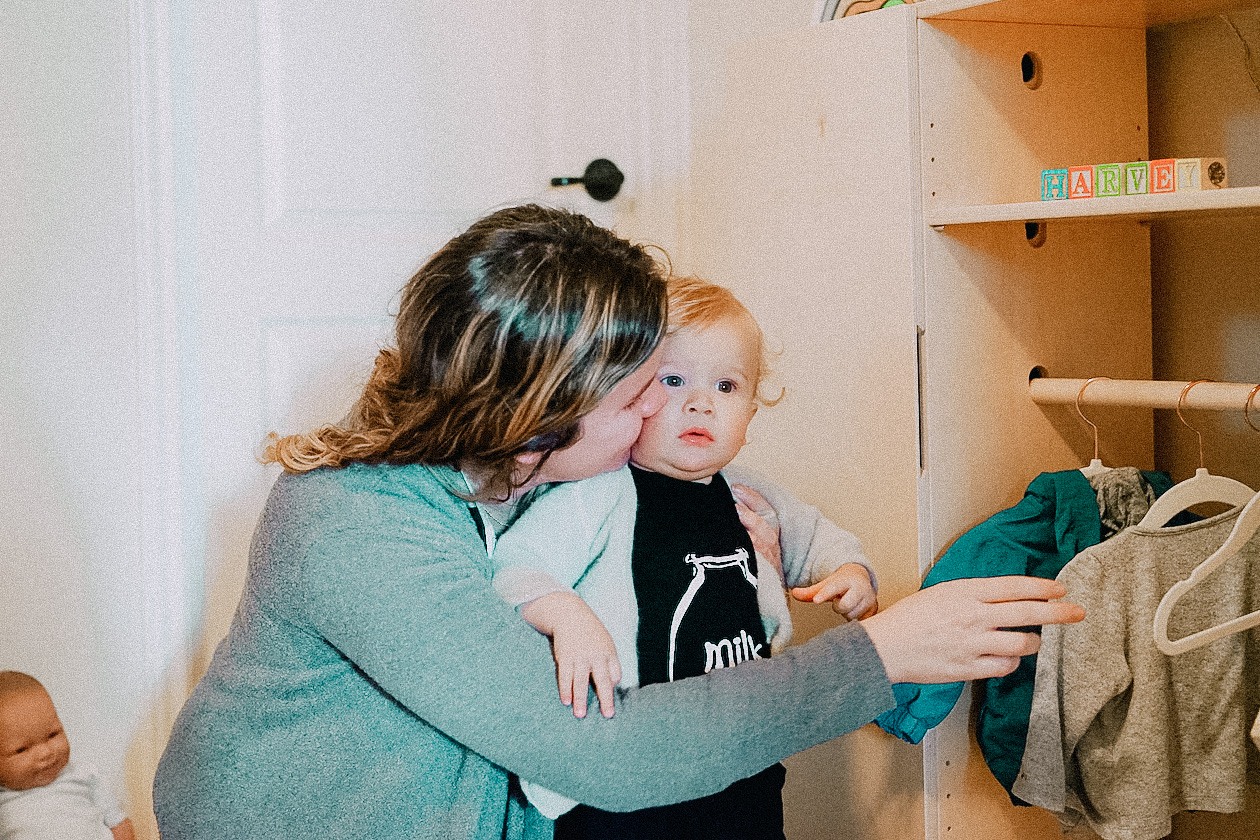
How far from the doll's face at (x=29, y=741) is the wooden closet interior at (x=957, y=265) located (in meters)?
1.04

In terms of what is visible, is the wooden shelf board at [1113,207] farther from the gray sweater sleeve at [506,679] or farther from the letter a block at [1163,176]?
the gray sweater sleeve at [506,679]

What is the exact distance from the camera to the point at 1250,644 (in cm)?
143

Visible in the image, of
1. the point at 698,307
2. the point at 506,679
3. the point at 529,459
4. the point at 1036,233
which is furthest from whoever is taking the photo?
the point at 1036,233

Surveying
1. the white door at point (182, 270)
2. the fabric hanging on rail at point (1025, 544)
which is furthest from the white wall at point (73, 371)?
the fabric hanging on rail at point (1025, 544)

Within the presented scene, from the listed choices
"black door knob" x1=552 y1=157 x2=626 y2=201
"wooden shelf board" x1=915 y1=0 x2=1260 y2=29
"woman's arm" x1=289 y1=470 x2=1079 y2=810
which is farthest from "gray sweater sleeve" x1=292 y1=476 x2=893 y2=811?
"black door knob" x1=552 y1=157 x2=626 y2=201

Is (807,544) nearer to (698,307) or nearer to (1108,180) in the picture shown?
(698,307)

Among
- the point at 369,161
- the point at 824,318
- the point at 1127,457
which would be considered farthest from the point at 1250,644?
the point at 369,161

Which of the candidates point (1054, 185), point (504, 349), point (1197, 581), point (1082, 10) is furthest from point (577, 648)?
point (1082, 10)

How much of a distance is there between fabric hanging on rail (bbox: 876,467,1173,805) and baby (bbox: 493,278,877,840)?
25 centimetres

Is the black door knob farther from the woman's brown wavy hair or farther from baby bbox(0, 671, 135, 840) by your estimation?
baby bbox(0, 671, 135, 840)

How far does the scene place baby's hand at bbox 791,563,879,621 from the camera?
1194mm

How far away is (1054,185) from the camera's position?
1.36 m

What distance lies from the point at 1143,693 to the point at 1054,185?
24.4 inches

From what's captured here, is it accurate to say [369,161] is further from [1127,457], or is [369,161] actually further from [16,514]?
[1127,457]
